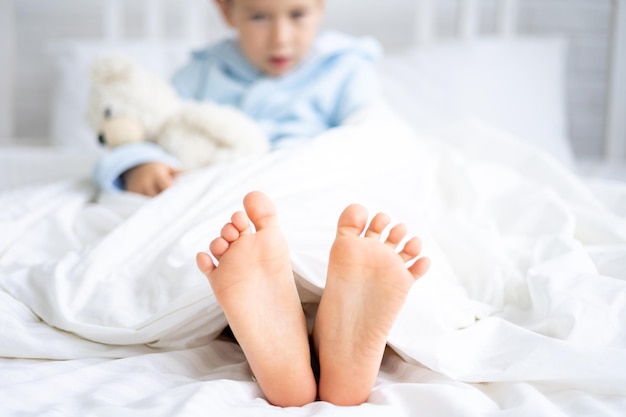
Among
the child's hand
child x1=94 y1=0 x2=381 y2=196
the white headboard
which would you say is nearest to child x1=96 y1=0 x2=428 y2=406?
the child's hand

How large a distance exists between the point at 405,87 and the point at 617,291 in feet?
3.97

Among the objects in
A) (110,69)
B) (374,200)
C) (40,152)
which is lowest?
(40,152)

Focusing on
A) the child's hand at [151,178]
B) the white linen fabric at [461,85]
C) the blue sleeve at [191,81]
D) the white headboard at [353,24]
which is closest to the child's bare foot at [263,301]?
the child's hand at [151,178]

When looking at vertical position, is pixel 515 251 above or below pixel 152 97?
below

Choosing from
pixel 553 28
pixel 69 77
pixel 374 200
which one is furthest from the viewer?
pixel 553 28

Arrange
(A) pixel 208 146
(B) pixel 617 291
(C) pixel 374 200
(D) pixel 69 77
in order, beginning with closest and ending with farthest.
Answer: (B) pixel 617 291 < (C) pixel 374 200 < (A) pixel 208 146 < (D) pixel 69 77

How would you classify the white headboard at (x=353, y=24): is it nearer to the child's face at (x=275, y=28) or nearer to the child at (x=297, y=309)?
the child's face at (x=275, y=28)

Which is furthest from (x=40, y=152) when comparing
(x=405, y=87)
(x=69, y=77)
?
(x=405, y=87)

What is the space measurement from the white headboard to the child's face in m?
0.85

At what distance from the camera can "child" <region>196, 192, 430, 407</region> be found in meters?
0.55

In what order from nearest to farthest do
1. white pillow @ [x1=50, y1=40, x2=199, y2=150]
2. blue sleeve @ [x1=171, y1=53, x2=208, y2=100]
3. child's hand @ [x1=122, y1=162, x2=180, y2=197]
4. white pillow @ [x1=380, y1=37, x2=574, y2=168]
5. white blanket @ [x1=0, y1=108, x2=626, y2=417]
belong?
1. white blanket @ [x1=0, y1=108, x2=626, y2=417]
2. child's hand @ [x1=122, y1=162, x2=180, y2=197]
3. blue sleeve @ [x1=171, y1=53, x2=208, y2=100]
4. white pillow @ [x1=380, y1=37, x2=574, y2=168]
5. white pillow @ [x1=50, y1=40, x2=199, y2=150]

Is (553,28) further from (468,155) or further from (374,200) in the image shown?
(374,200)

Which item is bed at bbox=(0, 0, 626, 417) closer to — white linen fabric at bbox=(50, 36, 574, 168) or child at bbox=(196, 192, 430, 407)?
child at bbox=(196, 192, 430, 407)

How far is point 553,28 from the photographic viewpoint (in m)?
2.23
